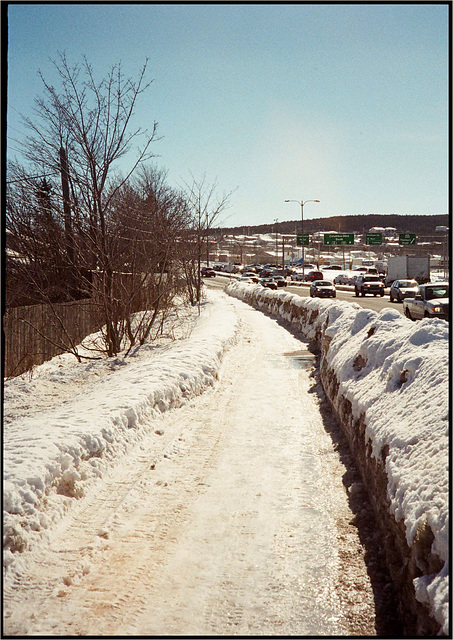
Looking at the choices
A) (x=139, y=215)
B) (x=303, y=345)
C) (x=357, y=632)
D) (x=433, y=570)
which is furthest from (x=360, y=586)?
(x=303, y=345)

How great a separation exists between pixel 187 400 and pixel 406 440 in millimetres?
4632

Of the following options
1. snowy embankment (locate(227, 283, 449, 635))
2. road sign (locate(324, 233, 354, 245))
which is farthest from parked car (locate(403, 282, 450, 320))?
road sign (locate(324, 233, 354, 245))

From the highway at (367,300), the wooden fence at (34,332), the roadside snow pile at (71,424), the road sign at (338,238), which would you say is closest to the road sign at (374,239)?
the road sign at (338,238)

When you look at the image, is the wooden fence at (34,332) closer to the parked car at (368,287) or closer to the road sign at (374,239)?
the parked car at (368,287)

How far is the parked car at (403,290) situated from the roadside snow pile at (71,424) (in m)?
22.7

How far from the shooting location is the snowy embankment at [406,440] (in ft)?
10.2

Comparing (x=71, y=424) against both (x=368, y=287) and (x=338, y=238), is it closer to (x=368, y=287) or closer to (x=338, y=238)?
(x=368, y=287)

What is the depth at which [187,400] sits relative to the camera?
8531 millimetres

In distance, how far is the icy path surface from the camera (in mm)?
3328

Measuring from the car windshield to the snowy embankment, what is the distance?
12.5 metres

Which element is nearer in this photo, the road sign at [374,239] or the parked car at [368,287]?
the parked car at [368,287]

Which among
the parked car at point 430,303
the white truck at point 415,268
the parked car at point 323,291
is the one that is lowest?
the parked car at point 430,303

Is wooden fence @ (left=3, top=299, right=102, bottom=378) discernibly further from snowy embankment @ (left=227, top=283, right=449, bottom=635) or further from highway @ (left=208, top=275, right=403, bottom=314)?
highway @ (left=208, top=275, right=403, bottom=314)

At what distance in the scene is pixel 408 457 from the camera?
4199mm
